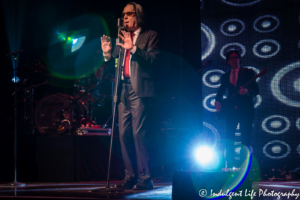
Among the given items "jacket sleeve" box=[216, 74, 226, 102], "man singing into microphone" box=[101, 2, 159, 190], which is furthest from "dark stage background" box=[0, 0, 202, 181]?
"jacket sleeve" box=[216, 74, 226, 102]

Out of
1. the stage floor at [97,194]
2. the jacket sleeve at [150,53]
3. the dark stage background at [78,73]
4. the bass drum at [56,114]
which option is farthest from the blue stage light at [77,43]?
the stage floor at [97,194]

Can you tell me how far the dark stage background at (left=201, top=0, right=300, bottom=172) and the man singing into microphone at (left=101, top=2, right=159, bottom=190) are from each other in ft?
7.04

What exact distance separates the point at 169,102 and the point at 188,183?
3.18 metres

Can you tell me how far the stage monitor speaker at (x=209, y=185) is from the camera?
5.56ft

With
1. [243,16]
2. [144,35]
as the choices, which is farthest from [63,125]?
[243,16]

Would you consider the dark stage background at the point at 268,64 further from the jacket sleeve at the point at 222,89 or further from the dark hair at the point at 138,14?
the dark hair at the point at 138,14

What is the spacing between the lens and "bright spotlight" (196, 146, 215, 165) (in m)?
4.25

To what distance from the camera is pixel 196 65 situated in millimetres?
4438

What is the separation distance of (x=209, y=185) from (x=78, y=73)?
15.5ft

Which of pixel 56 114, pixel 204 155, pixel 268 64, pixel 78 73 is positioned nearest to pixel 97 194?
pixel 204 155

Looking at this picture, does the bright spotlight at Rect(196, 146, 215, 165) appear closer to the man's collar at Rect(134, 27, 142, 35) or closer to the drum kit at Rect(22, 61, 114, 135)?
the drum kit at Rect(22, 61, 114, 135)

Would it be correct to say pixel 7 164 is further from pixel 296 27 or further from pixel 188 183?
pixel 296 27

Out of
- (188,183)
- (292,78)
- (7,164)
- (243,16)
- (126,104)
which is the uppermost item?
(243,16)

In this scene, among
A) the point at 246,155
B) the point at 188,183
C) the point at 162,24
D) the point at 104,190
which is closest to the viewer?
the point at 188,183
